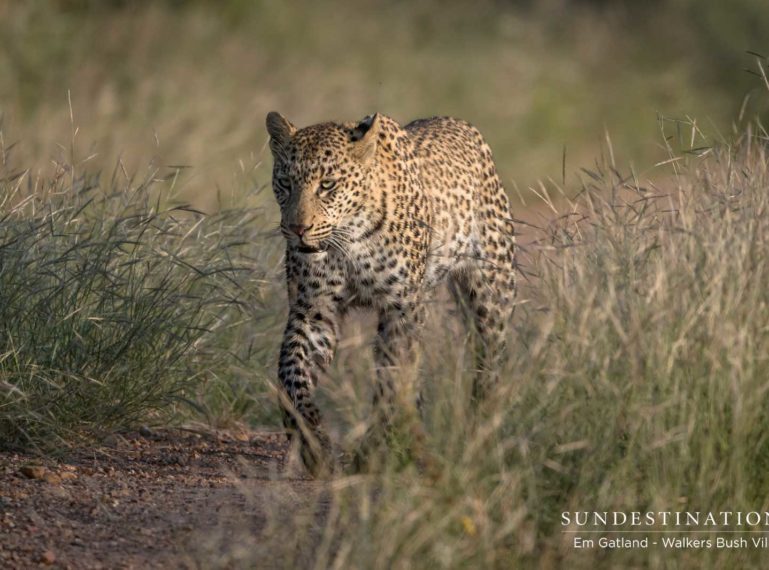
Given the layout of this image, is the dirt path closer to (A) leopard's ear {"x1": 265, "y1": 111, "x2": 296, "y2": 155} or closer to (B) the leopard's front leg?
(B) the leopard's front leg

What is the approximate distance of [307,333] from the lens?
21.0 ft

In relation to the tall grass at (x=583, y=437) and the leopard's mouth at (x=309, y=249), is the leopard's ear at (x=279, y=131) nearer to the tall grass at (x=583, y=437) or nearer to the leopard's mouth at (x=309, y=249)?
the leopard's mouth at (x=309, y=249)

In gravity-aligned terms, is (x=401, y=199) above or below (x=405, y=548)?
above

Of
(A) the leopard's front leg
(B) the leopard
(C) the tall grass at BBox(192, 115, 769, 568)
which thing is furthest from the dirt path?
(B) the leopard

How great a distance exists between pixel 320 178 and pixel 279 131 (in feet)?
1.06

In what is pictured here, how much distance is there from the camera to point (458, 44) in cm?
1858

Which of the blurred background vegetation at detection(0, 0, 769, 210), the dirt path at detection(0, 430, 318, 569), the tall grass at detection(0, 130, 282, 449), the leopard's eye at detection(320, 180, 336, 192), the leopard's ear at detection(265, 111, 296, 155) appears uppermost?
the blurred background vegetation at detection(0, 0, 769, 210)

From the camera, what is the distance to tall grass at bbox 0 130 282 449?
6.16 m

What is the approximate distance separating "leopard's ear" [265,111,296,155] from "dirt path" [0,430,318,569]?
1.35 m

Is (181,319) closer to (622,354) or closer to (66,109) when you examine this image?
(622,354)

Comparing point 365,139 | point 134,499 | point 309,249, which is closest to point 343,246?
point 309,249

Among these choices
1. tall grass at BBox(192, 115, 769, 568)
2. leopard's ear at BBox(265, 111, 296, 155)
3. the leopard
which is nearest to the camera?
tall grass at BBox(192, 115, 769, 568)

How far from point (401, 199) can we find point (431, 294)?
1.56 feet

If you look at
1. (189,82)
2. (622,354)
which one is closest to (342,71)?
(189,82)
